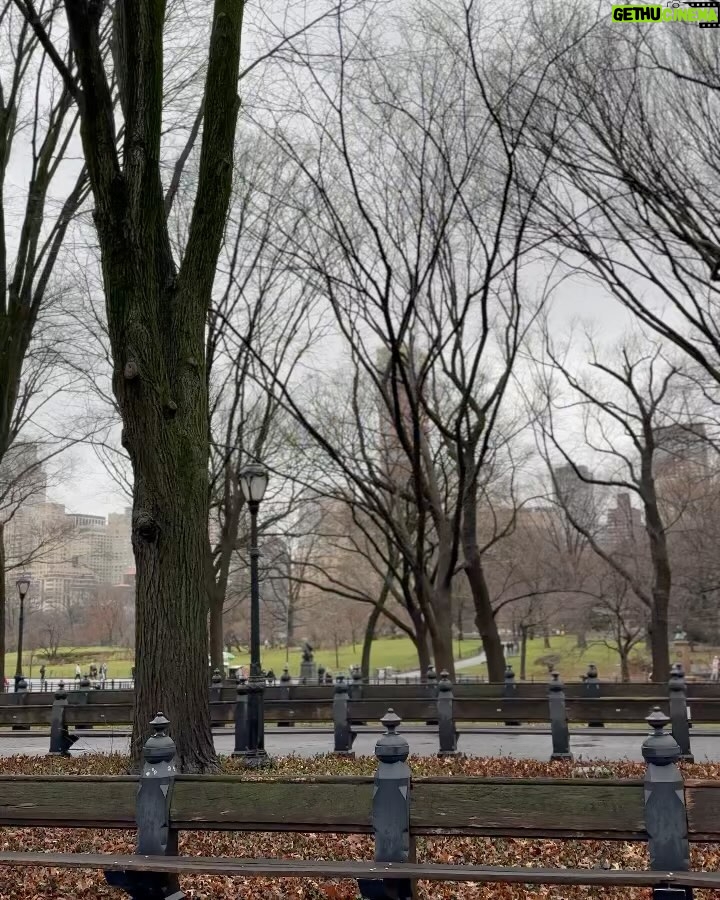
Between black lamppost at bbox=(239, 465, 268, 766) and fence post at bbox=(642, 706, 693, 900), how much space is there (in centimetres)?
717


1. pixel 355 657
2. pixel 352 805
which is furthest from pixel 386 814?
pixel 355 657

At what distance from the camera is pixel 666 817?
407 centimetres

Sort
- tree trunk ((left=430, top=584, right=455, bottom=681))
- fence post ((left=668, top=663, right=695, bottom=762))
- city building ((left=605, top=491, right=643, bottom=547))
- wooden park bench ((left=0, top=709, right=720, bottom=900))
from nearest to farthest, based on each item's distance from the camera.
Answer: wooden park bench ((left=0, top=709, right=720, bottom=900)) < fence post ((left=668, top=663, right=695, bottom=762)) < tree trunk ((left=430, top=584, right=455, bottom=681)) < city building ((left=605, top=491, right=643, bottom=547))

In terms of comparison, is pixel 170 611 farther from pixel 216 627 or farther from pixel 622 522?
pixel 622 522

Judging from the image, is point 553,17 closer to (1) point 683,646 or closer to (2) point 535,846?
(2) point 535,846

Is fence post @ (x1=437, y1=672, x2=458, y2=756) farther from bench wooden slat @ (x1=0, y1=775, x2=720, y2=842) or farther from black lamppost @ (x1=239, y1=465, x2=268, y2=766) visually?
bench wooden slat @ (x1=0, y1=775, x2=720, y2=842)

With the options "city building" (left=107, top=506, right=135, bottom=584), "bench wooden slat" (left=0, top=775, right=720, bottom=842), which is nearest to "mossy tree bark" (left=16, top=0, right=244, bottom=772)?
"bench wooden slat" (left=0, top=775, right=720, bottom=842)

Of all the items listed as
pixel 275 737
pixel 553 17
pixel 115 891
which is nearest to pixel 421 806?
pixel 115 891

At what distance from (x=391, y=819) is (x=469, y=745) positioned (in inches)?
393

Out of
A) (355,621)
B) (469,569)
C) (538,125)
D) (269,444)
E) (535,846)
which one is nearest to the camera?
(535,846)

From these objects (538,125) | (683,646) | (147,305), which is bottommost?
(683,646)

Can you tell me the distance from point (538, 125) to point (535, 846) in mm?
10551

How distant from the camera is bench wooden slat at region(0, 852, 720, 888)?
156 inches

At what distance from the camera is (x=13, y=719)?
1623 cm
